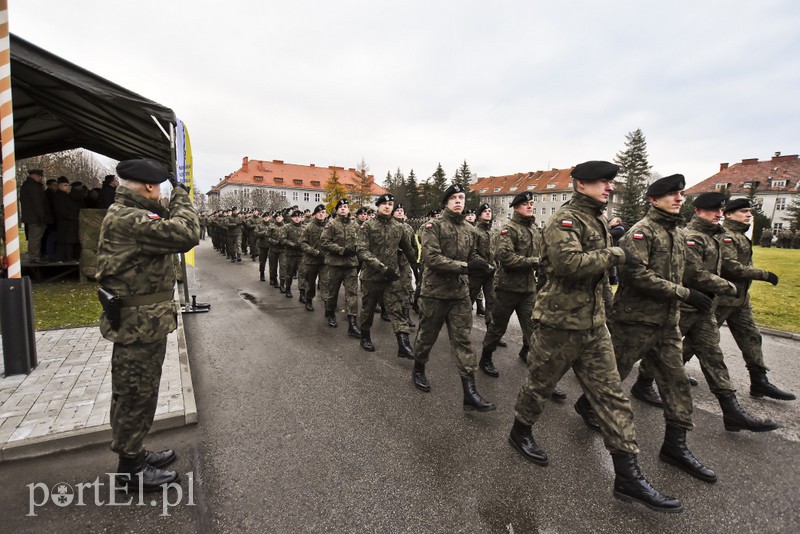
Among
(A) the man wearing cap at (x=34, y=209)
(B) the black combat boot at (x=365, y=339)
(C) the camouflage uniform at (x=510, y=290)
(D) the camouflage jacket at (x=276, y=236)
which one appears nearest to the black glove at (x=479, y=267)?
(C) the camouflage uniform at (x=510, y=290)

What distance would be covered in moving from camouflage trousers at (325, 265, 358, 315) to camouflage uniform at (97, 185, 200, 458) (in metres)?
4.04

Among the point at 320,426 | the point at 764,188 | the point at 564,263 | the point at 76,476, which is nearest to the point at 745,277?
the point at 564,263

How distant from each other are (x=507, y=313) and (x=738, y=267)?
2.55 m

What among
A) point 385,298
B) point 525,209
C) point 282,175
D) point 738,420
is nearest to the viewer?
point 738,420

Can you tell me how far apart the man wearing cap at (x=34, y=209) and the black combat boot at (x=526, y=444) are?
12.5 metres

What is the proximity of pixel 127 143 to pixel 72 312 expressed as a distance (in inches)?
214

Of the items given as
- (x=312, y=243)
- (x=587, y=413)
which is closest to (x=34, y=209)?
(x=312, y=243)

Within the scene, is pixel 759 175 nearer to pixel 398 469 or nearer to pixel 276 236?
pixel 276 236

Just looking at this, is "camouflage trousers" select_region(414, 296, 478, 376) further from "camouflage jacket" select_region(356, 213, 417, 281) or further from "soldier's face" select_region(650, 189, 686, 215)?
"soldier's face" select_region(650, 189, 686, 215)

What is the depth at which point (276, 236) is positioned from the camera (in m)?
11.0

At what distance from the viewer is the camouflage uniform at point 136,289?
2.60 metres

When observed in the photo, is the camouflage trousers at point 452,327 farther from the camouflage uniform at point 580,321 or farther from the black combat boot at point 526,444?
the camouflage uniform at point 580,321

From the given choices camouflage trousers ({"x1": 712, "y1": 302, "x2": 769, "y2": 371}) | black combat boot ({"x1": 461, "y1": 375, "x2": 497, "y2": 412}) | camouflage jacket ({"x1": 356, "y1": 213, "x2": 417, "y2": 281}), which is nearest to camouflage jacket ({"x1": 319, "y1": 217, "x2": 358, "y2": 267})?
camouflage jacket ({"x1": 356, "y1": 213, "x2": 417, "y2": 281})

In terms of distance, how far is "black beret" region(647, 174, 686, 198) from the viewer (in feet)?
10.7
